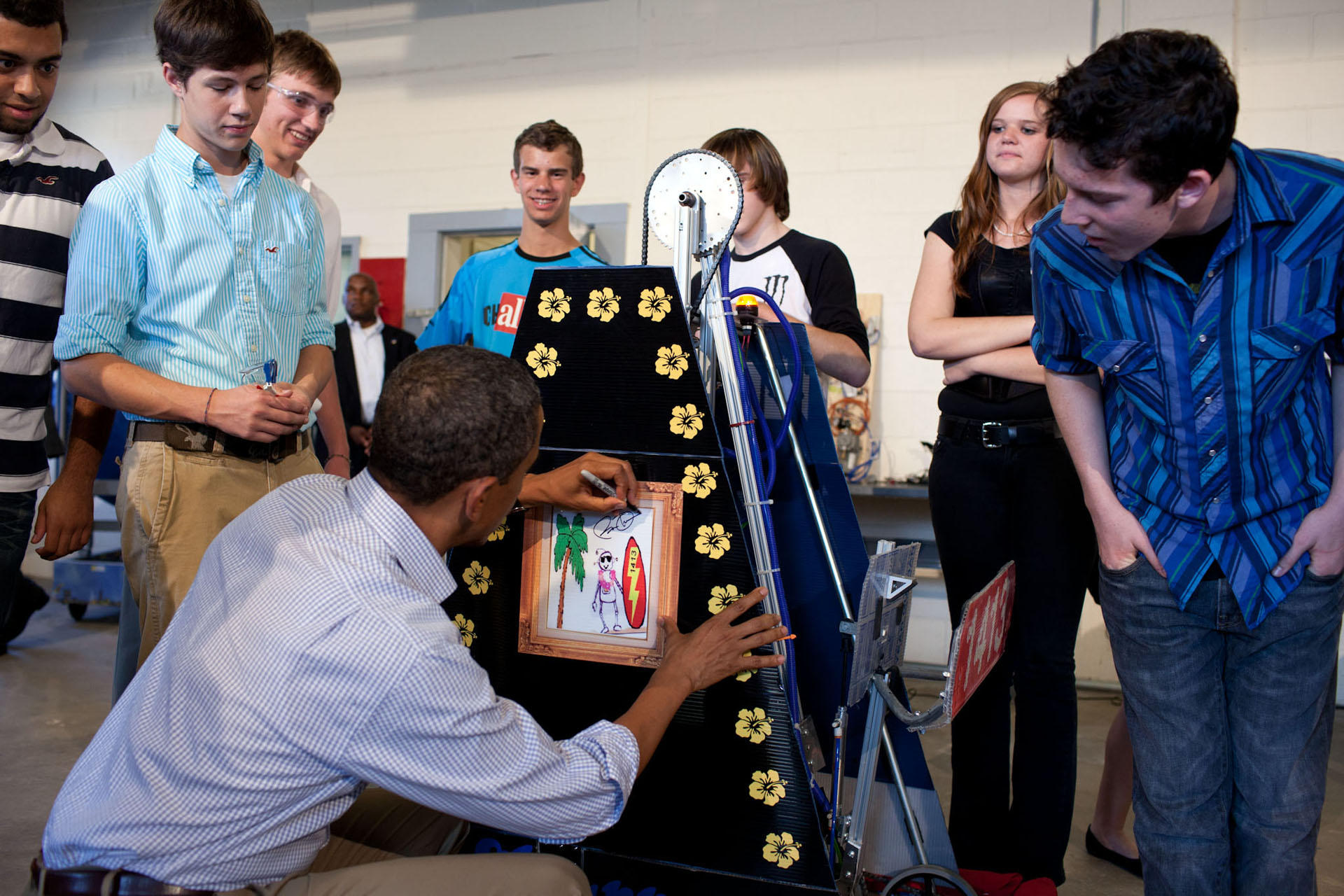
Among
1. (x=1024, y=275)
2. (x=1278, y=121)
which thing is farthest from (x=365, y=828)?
(x=1278, y=121)

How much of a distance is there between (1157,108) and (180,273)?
155 centimetres

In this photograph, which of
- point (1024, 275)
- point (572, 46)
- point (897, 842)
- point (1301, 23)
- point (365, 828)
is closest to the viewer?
point (365, 828)

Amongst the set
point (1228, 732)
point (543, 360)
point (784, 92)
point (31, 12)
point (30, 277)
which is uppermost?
point (784, 92)

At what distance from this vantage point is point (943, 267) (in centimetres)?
201

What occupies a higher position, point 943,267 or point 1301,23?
point 1301,23

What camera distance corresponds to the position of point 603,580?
1.58 meters

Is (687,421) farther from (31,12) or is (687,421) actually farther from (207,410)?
(31,12)

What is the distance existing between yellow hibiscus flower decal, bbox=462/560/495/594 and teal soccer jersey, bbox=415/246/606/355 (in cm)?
96

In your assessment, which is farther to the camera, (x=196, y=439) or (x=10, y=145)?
(x=10, y=145)

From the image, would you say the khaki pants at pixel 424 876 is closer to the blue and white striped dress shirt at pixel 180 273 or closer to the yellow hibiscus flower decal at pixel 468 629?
the yellow hibiscus flower decal at pixel 468 629

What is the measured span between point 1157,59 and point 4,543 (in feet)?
6.54

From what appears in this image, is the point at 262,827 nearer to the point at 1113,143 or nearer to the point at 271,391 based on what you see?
the point at 271,391

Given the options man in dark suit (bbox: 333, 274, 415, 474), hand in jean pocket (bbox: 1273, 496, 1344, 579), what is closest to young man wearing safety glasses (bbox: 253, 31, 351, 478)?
hand in jean pocket (bbox: 1273, 496, 1344, 579)

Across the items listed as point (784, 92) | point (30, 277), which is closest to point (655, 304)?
point (30, 277)
